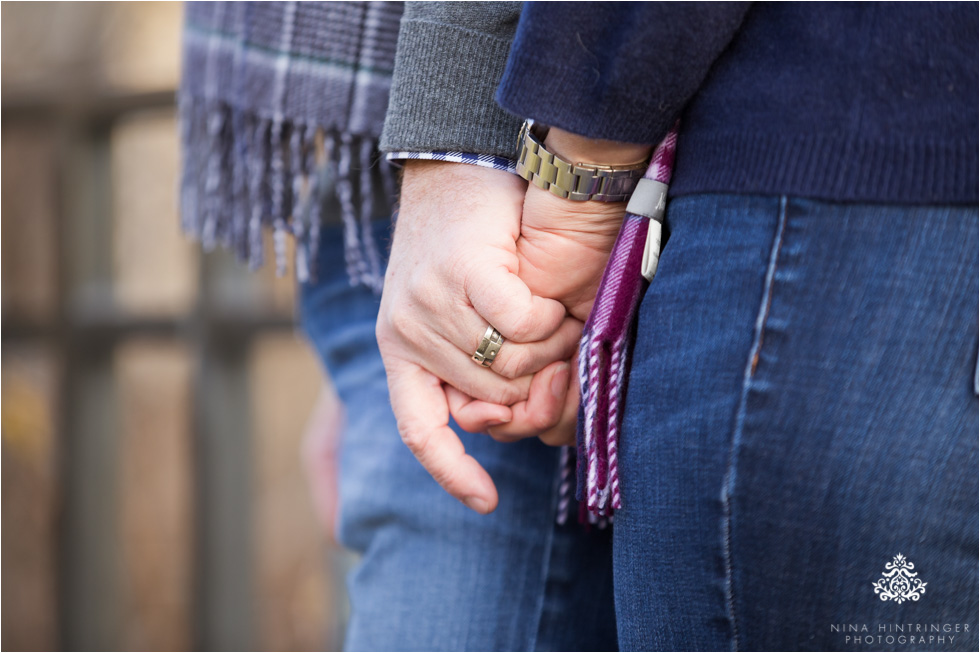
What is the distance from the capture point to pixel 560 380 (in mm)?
661

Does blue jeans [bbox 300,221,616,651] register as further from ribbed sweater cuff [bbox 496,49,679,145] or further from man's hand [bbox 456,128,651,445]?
ribbed sweater cuff [bbox 496,49,679,145]

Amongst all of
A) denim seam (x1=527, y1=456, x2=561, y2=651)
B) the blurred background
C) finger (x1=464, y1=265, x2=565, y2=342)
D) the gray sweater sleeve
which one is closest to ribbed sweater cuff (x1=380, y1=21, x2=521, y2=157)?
the gray sweater sleeve

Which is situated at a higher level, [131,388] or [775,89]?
[775,89]

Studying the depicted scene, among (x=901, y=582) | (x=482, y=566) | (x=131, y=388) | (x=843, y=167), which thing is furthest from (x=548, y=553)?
(x=131, y=388)

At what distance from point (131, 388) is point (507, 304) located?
2.33 meters

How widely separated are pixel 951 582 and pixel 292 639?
2267 mm

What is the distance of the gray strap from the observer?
1.93 feet

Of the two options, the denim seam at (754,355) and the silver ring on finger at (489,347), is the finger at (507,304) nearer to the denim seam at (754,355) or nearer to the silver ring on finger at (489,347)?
the silver ring on finger at (489,347)

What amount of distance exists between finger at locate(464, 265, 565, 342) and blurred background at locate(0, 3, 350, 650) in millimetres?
1739

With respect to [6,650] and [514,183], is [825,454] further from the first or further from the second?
[6,650]

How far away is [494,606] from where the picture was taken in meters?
0.84

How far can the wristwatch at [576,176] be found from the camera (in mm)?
605

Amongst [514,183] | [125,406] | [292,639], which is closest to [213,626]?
[292,639]

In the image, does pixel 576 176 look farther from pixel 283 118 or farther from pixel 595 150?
pixel 283 118
